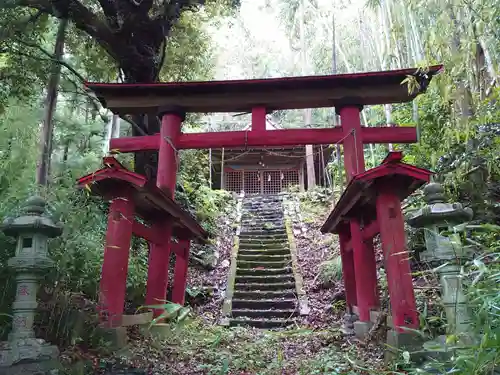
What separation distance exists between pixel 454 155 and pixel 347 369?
139 inches

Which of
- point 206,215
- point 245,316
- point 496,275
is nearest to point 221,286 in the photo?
point 245,316

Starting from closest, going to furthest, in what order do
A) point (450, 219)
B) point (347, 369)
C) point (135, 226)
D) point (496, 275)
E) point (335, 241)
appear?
point (496, 275)
point (450, 219)
point (347, 369)
point (135, 226)
point (335, 241)

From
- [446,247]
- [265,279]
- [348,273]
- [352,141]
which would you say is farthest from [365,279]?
[265,279]

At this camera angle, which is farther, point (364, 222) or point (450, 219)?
point (364, 222)

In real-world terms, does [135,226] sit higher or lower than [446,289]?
higher

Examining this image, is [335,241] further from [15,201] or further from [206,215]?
[15,201]

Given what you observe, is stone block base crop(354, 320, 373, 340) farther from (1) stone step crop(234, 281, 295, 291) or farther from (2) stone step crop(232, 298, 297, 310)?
(1) stone step crop(234, 281, 295, 291)

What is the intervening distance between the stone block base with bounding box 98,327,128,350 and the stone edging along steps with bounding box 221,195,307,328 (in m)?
3.04

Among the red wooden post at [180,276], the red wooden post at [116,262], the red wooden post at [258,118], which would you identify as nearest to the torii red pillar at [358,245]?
the red wooden post at [258,118]

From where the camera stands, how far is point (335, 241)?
10.2m

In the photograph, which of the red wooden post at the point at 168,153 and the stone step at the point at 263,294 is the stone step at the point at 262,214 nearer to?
the stone step at the point at 263,294

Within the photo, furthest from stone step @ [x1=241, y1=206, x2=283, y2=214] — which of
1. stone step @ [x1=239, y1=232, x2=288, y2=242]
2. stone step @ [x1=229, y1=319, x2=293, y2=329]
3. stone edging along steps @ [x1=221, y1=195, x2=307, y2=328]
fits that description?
stone step @ [x1=229, y1=319, x2=293, y2=329]

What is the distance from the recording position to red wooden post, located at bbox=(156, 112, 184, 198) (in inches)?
234

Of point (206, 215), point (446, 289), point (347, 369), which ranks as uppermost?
point (206, 215)
